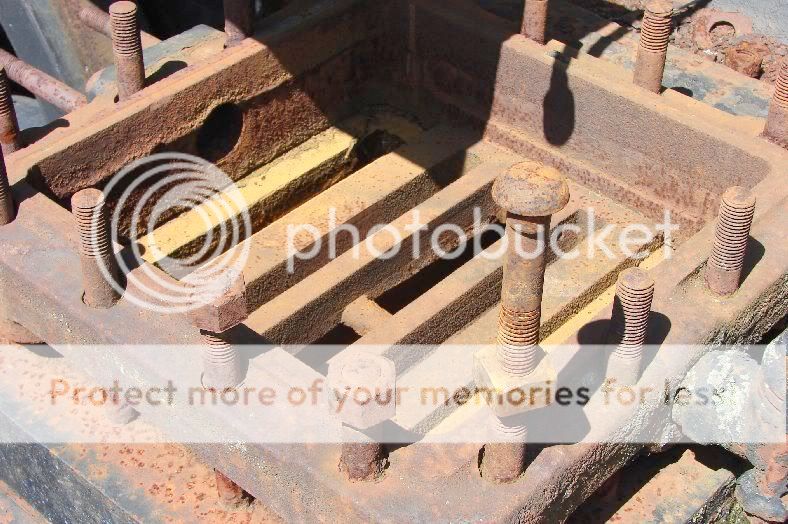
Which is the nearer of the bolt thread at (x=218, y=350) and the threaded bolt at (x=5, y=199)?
the bolt thread at (x=218, y=350)

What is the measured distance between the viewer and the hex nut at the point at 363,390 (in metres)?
4.72

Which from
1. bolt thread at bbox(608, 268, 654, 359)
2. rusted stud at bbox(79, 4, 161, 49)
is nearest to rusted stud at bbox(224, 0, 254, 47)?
rusted stud at bbox(79, 4, 161, 49)

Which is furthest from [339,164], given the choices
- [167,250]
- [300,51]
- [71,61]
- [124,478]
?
[124,478]

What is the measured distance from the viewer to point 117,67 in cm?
755

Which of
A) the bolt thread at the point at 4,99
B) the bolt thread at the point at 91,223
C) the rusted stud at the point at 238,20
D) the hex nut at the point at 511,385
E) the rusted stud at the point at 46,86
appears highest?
the hex nut at the point at 511,385

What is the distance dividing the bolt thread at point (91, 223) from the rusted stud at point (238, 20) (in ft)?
8.32

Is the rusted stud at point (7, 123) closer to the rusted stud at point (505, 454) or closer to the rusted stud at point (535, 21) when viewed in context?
the rusted stud at point (535, 21)

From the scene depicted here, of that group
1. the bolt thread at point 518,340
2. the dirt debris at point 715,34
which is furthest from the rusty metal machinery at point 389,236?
the dirt debris at point 715,34

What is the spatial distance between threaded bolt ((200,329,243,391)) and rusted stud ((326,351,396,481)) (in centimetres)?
63

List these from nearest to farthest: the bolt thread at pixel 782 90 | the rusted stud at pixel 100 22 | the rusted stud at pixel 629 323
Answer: the rusted stud at pixel 629 323 → the bolt thread at pixel 782 90 → the rusted stud at pixel 100 22

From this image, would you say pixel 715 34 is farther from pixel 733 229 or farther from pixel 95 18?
pixel 95 18

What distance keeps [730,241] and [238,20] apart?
356 cm

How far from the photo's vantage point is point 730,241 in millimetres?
5863

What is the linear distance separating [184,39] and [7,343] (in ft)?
8.23
